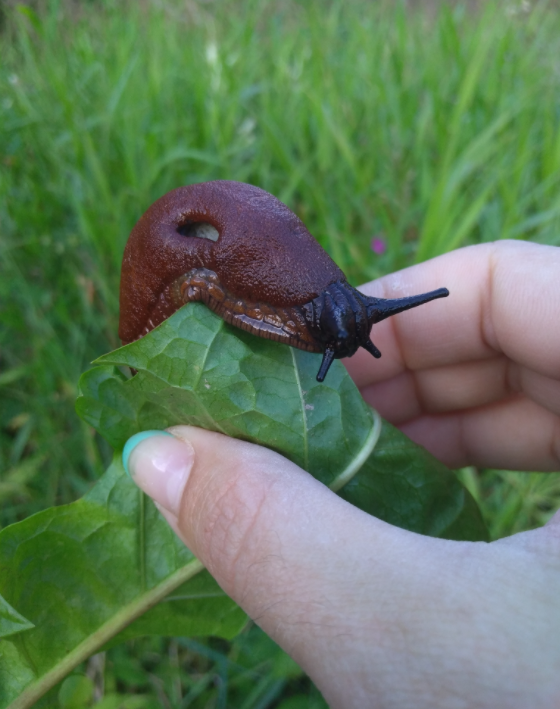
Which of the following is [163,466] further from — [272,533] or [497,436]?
[497,436]

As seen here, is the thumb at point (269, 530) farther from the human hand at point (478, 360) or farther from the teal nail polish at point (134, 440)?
the human hand at point (478, 360)

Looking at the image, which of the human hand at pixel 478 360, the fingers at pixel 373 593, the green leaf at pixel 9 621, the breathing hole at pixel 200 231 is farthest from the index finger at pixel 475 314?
the green leaf at pixel 9 621

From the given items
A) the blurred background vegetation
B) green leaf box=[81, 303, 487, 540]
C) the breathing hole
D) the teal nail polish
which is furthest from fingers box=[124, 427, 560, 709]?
the blurred background vegetation

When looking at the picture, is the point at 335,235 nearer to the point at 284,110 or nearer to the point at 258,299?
the point at 284,110

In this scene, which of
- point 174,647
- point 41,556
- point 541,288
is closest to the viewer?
Result: point 41,556

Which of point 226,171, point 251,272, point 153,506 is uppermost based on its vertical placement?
point 251,272

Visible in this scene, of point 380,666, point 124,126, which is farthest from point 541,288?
point 124,126

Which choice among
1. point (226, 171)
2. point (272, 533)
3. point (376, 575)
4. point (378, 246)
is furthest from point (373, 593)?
point (226, 171)
